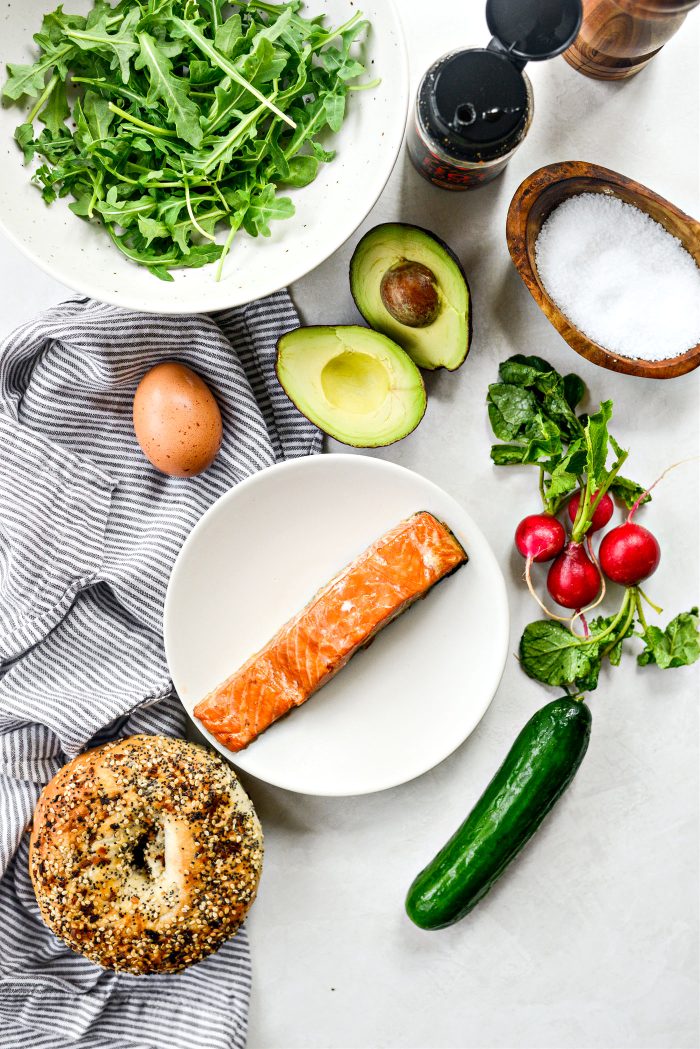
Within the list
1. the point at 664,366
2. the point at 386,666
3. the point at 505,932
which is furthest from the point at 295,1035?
the point at 664,366

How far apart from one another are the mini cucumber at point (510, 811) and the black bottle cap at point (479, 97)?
0.83 meters

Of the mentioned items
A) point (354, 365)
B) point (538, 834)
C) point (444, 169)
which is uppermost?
point (444, 169)

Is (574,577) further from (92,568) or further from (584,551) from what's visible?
(92,568)

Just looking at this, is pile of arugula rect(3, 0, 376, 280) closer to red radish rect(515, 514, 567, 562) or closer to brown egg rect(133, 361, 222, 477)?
brown egg rect(133, 361, 222, 477)

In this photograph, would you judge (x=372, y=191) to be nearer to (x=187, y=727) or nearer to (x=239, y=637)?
(x=239, y=637)

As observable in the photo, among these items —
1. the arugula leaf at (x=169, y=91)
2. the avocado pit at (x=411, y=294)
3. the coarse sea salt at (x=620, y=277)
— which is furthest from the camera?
the coarse sea salt at (x=620, y=277)

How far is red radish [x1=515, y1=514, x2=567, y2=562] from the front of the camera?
128 centimetres

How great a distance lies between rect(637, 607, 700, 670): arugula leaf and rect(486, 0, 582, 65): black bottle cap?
2.72 ft

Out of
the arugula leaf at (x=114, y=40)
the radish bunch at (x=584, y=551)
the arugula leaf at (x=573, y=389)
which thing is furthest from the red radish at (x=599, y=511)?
the arugula leaf at (x=114, y=40)

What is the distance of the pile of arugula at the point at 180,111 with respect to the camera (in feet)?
3.33

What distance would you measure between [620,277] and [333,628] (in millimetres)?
674

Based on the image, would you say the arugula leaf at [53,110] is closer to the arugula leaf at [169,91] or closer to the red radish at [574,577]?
the arugula leaf at [169,91]

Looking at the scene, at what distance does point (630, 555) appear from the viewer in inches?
50.2

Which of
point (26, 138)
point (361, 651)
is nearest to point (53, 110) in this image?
point (26, 138)
